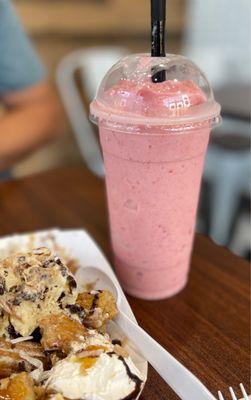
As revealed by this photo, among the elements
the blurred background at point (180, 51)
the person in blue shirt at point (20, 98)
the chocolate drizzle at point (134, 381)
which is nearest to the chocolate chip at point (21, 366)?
the chocolate drizzle at point (134, 381)

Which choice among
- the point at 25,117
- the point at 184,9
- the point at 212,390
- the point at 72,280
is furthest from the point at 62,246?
the point at 184,9

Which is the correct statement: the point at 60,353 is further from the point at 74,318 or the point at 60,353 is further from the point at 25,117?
the point at 25,117

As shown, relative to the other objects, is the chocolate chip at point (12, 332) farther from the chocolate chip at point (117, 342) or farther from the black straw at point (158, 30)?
the black straw at point (158, 30)

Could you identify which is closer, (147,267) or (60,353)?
(60,353)

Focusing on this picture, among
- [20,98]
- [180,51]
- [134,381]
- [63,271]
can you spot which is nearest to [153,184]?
[63,271]

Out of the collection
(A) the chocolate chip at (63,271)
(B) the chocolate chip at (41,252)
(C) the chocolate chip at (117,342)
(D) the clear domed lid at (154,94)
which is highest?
(D) the clear domed lid at (154,94)

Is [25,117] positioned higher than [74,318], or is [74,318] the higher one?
[74,318]

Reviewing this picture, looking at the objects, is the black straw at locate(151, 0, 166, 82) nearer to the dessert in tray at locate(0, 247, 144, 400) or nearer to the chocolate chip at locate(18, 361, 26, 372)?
the dessert in tray at locate(0, 247, 144, 400)
